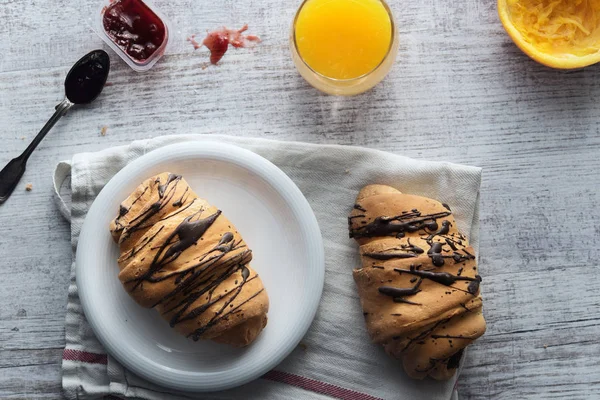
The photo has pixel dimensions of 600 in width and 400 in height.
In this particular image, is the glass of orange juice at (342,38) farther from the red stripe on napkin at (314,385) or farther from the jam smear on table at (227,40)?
the red stripe on napkin at (314,385)

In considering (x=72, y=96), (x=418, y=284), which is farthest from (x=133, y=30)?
(x=418, y=284)

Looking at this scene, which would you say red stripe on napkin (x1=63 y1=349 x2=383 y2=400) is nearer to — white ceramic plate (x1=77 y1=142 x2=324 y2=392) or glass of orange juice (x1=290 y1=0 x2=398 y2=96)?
white ceramic plate (x1=77 y1=142 x2=324 y2=392)

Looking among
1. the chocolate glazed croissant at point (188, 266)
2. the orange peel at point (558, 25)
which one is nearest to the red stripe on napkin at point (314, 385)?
the chocolate glazed croissant at point (188, 266)

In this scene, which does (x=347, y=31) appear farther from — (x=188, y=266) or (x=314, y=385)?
(x=314, y=385)

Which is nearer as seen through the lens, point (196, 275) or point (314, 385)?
point (196, 275)

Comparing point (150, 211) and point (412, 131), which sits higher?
point (150, 211)

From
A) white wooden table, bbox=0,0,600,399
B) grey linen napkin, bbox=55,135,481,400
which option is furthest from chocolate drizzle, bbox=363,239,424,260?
white wooden table, bbox=0,0,600,399
